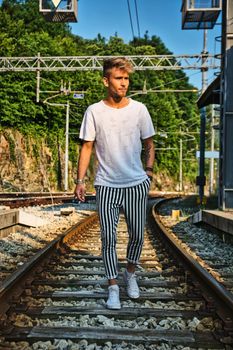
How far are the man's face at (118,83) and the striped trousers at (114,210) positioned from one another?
71 centimetres

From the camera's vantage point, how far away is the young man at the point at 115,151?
13.0ft

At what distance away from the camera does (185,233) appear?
10406 millimetres

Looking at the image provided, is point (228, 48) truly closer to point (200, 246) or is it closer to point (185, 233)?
point (185, 233)

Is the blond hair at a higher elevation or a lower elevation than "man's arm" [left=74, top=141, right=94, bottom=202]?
higher

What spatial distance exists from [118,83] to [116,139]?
42cm

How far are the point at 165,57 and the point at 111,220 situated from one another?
23.0 meters

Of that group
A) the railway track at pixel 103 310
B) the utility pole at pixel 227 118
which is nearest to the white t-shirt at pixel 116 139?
the railway track at pixel 103 310

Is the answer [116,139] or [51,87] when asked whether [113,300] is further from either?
[51,87]

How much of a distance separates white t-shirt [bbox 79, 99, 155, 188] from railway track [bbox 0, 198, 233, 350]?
989 millimetres

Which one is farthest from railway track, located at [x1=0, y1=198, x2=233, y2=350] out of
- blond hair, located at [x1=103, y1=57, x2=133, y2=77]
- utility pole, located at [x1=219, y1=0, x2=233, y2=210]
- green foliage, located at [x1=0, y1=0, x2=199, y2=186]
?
green foliage, located at [x1=0, y1=0, x2=199, y2=186]

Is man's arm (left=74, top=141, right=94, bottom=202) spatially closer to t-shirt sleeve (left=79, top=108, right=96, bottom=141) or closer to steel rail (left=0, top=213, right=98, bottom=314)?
t-shirt sleeve (left=79, top=108, right=96, bottom=141)

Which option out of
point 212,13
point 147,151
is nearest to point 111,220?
point 147,151

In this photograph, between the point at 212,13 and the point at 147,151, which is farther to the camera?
the point at 212,13

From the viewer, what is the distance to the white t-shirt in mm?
3969
